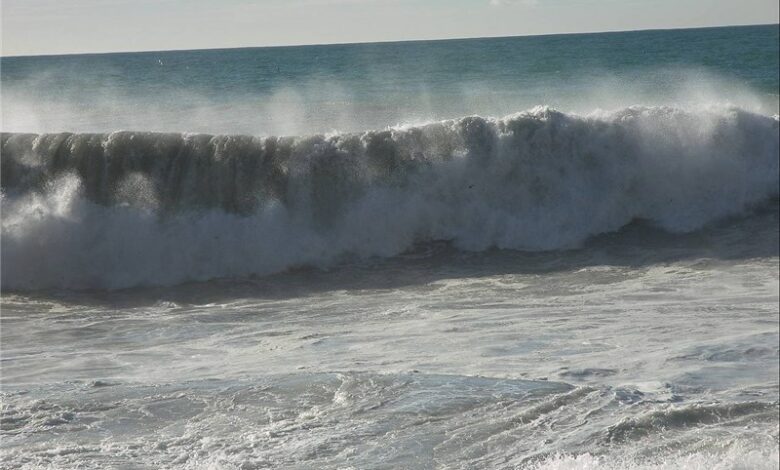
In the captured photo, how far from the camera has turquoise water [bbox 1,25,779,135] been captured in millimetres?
20594

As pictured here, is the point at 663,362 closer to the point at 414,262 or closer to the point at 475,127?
the point at 414,262

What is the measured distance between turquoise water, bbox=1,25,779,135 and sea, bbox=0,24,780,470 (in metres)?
0.40

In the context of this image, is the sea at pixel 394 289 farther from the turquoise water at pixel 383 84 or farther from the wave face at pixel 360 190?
the turquoise water at pixel 383 84

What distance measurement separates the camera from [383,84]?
28.2 metres

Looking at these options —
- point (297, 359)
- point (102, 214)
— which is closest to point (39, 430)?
point (297, 359)

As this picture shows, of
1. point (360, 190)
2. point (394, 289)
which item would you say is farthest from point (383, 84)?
point (394, 289)

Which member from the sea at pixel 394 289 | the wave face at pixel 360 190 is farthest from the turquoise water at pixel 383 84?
the wave face at pixel 360 190

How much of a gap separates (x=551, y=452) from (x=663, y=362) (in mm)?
1743

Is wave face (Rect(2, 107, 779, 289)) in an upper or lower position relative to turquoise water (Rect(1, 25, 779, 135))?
lower

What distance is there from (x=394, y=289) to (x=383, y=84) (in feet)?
59.9

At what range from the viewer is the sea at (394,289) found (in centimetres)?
604

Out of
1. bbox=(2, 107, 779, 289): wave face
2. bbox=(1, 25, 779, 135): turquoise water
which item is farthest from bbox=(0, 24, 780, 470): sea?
bbox=(1, 25, 779, 135): turquoise water

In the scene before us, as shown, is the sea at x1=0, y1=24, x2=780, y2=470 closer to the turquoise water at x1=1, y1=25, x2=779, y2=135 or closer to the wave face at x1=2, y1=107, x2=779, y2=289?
the wave face at x1=2, y1=107, x2=779, y2=289

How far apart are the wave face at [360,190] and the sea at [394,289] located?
0.04 metres
